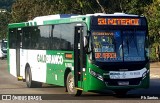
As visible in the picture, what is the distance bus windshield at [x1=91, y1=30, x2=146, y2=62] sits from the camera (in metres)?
15.8

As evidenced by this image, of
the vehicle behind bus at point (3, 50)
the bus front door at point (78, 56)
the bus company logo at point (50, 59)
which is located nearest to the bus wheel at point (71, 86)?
the bus front door at point (78, 56)

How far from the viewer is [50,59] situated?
19.3m

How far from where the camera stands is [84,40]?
15805 millimetres

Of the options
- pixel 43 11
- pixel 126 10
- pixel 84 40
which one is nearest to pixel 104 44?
pixel 84 40

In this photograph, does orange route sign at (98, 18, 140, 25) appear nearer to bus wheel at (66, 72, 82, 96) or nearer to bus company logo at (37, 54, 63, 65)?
bus wheel at (66, 72, 82, 96)

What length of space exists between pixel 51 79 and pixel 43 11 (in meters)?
35.2

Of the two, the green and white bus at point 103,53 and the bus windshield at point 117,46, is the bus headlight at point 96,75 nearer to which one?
the green and white bus at point 103,53

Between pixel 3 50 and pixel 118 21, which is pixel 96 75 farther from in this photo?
pixel 3 50

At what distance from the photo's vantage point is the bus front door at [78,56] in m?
16.3

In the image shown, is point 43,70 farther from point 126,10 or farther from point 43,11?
point 43,11

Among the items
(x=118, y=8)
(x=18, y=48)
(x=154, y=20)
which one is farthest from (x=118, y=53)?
(x=118, y=8)

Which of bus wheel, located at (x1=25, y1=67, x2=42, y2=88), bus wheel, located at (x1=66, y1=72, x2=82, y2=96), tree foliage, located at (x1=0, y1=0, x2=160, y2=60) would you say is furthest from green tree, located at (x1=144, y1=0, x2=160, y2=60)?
bus wheel, located at (x1=66, y1=72, x2=82, y2=96)

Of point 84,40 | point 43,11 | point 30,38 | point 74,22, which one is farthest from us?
point 43,11

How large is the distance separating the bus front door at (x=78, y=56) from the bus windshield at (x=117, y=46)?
0.65 m
